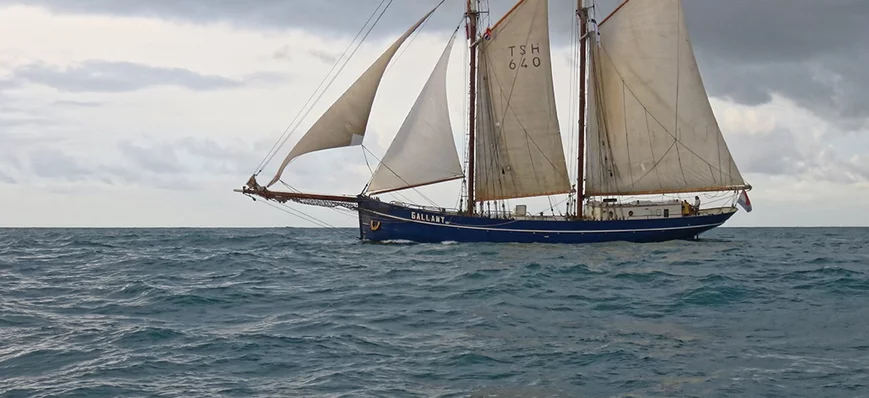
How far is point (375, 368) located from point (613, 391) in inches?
153

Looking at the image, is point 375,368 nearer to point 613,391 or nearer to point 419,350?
point 419,350

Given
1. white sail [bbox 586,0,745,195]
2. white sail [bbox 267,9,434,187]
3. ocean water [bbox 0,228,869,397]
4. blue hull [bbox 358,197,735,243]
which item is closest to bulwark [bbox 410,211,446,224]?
blue hull [bbox 358,197,735,243]

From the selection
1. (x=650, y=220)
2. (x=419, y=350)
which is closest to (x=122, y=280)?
(x=419, y=350)

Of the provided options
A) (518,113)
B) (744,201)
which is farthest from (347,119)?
(744,201)

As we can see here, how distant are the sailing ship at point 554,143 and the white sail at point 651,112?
60 mm

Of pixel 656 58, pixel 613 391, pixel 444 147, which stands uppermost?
pixel 656 58

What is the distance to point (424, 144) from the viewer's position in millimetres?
45438

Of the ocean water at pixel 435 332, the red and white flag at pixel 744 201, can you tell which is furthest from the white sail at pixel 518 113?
the ocean water at pixel 435 332

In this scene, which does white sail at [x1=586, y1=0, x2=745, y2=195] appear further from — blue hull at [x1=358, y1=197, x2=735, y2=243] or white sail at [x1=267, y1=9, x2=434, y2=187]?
white sail at [x1=267, y1=9, x2=434, y2=187]

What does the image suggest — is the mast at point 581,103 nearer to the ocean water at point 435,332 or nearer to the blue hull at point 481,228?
the blue hull at point 481,228

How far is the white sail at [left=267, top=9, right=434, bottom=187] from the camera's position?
142 ft

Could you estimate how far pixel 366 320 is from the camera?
18297 mm

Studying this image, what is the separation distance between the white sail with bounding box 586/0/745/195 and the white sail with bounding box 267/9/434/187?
1393 centimetres

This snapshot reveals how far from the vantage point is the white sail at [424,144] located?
45312 millimetres
